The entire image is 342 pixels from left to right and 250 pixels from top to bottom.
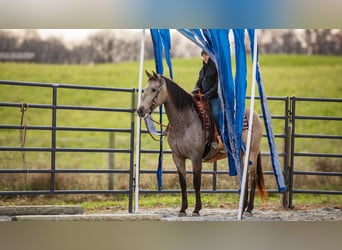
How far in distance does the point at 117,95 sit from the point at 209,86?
96 centimetres

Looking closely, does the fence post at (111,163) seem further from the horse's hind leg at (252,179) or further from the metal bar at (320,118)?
the metal bar at (320,118)

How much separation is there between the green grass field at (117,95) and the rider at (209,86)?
7 cm

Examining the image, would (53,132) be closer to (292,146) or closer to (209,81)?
(209,81)

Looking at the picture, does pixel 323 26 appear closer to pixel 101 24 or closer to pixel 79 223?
pixel 101 24

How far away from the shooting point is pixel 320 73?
6.66m

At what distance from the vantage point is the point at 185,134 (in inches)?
243

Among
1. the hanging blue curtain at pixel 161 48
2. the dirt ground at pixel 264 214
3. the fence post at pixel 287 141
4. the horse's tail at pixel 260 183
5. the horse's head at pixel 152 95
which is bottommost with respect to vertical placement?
the dirt ground at pixel 264 214

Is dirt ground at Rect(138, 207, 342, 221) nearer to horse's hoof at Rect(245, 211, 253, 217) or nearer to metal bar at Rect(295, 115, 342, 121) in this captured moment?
horse's hoof at Rect(245, 211, 253, 217)

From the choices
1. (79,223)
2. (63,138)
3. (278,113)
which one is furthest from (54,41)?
(278,113)

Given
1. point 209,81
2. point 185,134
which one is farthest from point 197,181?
point 209,81

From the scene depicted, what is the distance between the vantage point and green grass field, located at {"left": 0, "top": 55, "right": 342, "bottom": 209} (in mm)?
6219

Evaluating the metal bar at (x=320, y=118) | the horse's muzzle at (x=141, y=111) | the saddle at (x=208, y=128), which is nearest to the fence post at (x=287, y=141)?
the metal bar at (x=320, y=118)

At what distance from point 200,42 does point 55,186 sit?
181cm

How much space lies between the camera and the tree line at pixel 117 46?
620 cm
